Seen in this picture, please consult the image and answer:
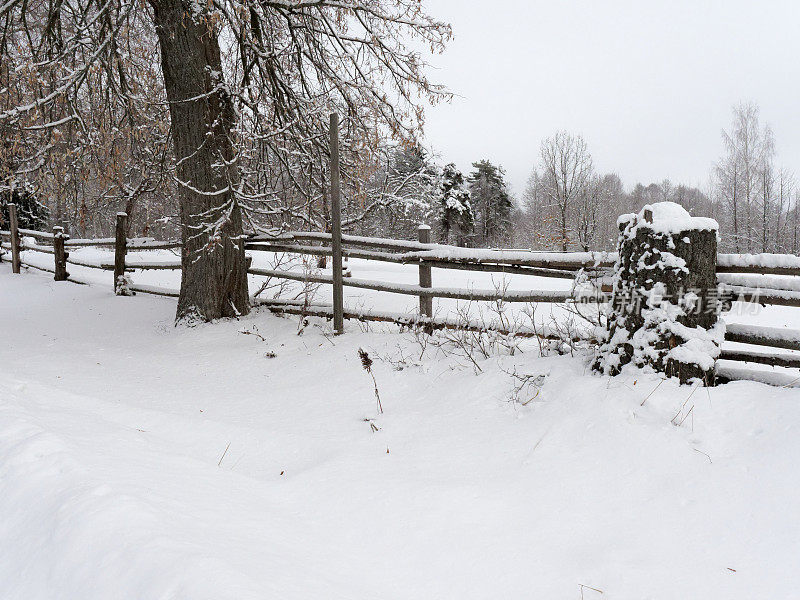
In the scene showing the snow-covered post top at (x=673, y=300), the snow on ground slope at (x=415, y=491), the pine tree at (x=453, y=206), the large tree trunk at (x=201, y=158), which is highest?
the pine tree at (x=453, y=206)

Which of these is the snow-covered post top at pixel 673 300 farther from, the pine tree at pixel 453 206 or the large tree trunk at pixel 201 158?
the pine tree at pixel 453 206

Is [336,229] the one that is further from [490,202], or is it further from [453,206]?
[490,202]

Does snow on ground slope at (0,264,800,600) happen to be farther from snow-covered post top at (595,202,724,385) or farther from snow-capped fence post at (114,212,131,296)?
snow-capped fence post at (114,212,131,296)

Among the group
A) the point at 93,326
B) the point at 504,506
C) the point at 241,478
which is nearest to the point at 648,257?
the point at 504,506

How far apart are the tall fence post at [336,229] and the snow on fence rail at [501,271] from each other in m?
0.16

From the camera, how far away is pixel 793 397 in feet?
8.91

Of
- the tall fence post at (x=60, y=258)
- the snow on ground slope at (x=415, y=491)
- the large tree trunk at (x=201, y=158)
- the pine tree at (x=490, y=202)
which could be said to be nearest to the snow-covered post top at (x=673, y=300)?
the snow on ground slope at (x=415, y=491)

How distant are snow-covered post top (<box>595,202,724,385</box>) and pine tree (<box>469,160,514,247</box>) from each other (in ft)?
124

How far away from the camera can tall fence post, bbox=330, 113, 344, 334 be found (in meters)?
5.39

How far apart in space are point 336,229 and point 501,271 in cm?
187

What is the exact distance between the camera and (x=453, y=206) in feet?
111

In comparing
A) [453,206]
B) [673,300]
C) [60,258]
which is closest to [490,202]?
[453,206]

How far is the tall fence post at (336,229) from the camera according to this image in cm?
539

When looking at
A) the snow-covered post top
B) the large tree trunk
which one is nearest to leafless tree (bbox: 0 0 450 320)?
the large tree trunk
